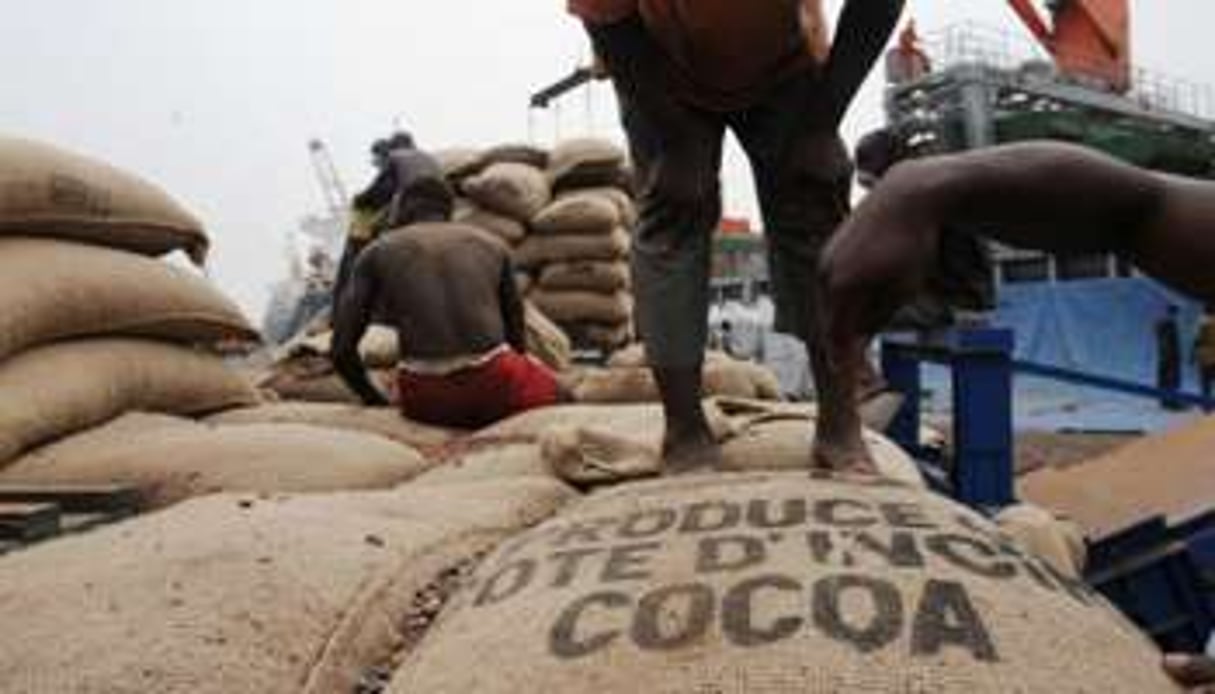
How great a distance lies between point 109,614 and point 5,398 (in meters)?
1.49

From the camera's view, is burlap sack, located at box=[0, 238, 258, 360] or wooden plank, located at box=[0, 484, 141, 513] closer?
wooden plank, located at box=[0, 484, 141, 513]

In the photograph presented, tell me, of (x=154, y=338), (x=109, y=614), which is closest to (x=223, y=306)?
(x=154, y=338)

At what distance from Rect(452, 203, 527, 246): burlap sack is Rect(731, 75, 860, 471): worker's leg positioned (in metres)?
3.73

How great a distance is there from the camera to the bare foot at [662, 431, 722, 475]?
1925 millimetres

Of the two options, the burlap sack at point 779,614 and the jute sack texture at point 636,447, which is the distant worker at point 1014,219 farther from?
the jute sack texture at point 636,447

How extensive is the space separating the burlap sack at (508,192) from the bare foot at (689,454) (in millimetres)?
3997

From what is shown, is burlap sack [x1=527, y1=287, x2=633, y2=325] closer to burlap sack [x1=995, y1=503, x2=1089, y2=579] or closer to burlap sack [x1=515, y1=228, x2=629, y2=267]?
burlap sack [x1=515, y1=228, x2=629, y2=267]

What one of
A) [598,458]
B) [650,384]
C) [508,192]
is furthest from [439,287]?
[508,192]

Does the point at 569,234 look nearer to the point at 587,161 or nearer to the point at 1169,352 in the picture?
the point at 587,161

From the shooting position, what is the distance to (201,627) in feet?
4.06

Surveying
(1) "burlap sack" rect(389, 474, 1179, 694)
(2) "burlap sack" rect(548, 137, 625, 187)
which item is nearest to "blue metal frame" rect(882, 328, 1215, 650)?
(1) "burlap sack" rect(389, 474, 1179, 694)

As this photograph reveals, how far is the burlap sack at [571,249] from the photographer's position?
579 cm

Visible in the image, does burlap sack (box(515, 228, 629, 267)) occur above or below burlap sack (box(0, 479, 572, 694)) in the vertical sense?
below

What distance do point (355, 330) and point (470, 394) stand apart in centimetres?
44
